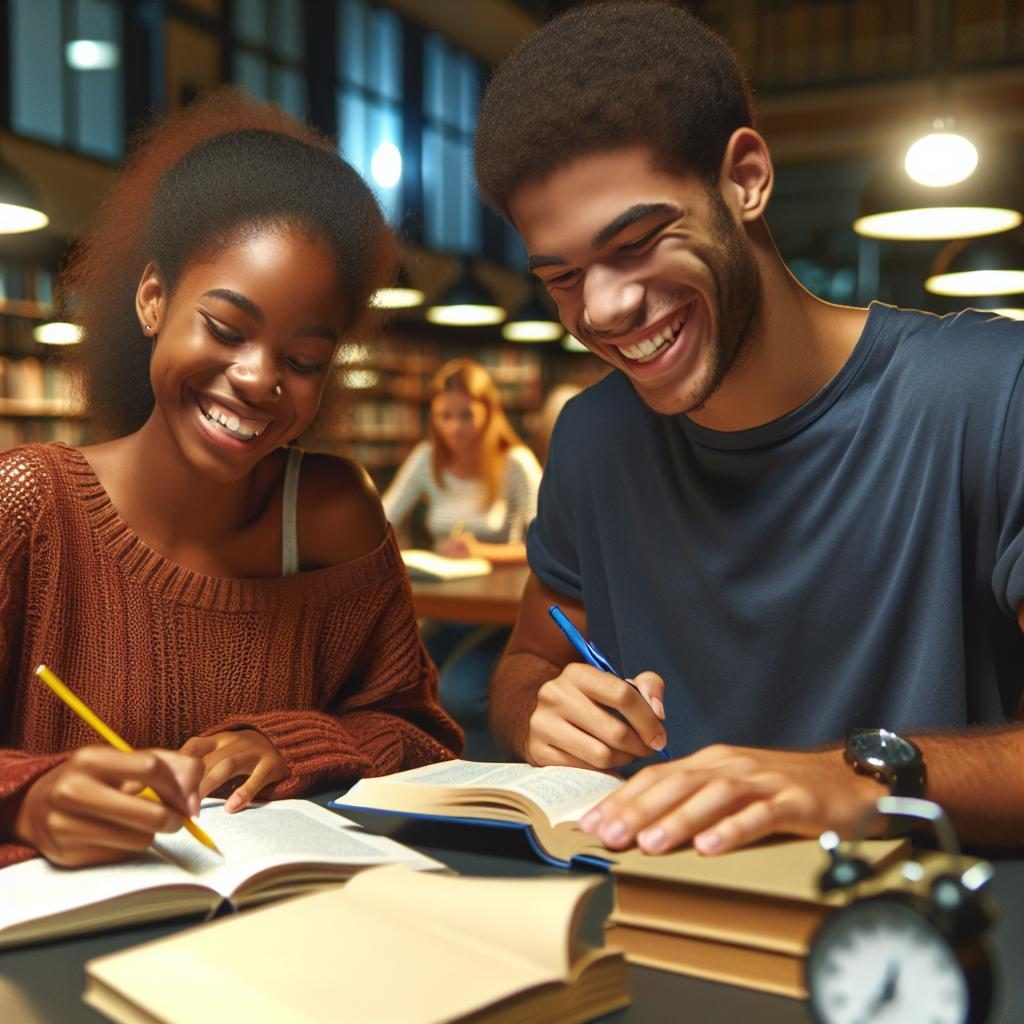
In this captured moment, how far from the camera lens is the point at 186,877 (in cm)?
87

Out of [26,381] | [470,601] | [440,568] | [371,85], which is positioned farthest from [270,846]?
[371,85]

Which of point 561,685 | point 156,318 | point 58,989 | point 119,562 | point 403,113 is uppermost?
point 403,113

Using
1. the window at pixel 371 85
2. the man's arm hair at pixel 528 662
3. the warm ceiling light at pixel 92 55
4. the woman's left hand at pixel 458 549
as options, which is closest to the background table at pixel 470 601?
the woman's left hand at pixel 458 549

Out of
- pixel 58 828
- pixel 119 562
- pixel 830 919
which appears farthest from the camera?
pixel 119 562

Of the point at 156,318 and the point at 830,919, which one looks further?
the point at 156,318

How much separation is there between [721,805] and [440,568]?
2.87 metres

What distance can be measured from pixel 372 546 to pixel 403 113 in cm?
1120

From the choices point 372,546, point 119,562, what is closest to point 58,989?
point 119,562

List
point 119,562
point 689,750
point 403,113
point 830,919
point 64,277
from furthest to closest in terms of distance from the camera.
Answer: point 403,113
point 64,277
point 689,750
point 119,562
point 830,919

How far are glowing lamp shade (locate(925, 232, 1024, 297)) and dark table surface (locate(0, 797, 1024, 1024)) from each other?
4.09 meters

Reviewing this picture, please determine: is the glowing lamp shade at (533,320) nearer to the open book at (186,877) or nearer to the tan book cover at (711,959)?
the open book at (186,877)

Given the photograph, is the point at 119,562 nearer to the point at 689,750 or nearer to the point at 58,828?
the point at 58,828

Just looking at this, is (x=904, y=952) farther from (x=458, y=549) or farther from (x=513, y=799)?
(x=458, y=549)

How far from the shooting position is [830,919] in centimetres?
57
